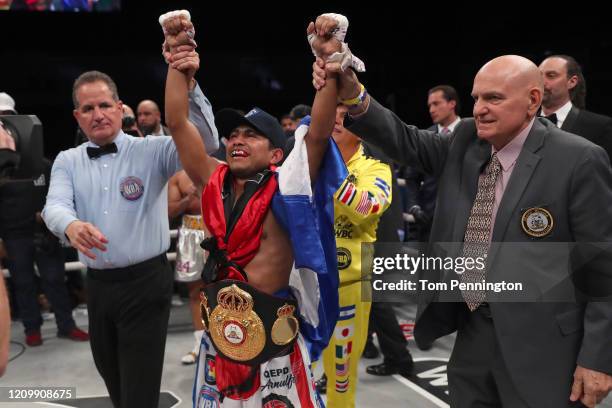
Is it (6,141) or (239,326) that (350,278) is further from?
(6,141)

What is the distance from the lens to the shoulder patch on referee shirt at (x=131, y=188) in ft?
7.86

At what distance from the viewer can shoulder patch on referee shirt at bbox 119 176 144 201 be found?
94.3 inches

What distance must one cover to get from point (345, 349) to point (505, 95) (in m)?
1.37

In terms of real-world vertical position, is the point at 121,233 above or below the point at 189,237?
above

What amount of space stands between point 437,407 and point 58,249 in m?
2.98

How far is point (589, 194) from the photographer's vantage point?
1574mm

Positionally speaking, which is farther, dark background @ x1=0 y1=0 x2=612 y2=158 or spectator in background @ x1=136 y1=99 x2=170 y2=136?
dark background @ x1=0 y1=0 x2=612 y2=158

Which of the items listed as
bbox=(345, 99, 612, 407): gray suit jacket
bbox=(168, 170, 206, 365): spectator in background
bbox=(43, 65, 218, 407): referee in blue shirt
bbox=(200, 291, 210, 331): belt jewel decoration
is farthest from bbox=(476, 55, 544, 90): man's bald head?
bbox=(168, 170, 206, 365): spectator in background

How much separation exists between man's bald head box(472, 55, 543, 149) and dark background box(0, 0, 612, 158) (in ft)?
20.6

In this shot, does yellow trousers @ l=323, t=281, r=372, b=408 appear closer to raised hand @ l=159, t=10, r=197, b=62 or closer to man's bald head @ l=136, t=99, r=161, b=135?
raised hand @ l=159, t=10, r=197, b=62

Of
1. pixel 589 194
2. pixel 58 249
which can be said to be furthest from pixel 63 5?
pixel 589 194

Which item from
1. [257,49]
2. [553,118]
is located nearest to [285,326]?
[553,118]

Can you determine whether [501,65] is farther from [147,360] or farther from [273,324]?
[147,360]

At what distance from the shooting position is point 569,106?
3.17 metres
